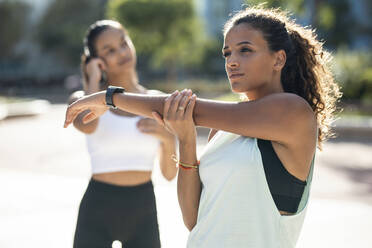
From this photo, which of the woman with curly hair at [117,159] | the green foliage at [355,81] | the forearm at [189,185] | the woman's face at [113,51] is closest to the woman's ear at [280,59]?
the forearm at [189,185]

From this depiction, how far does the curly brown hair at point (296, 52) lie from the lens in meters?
1.74

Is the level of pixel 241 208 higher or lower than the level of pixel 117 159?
lower

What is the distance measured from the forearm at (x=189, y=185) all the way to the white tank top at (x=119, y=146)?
869 mm

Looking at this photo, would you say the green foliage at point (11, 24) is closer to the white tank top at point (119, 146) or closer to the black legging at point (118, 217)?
the white tank top at point (119, 146)

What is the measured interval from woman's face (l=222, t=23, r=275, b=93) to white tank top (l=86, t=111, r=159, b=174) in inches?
39.2

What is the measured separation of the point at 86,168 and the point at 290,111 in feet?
24.1

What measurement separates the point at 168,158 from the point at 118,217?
1.45 feet

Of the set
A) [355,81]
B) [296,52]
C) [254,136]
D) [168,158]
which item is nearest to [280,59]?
[296,52]

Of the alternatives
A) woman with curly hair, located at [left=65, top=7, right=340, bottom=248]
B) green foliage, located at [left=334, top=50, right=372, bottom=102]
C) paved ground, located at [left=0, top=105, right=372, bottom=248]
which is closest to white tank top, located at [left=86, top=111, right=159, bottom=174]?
woman with curly hair, located at [left=65, top=7, right=340, bottom=248]

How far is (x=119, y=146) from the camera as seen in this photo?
2.58 metres

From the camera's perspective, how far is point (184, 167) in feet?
5.65

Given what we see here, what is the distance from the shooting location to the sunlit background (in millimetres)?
5082

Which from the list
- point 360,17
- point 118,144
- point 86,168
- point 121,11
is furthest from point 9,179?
point 360,17

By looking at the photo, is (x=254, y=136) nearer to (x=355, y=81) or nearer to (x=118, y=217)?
(x=118, y=217)
